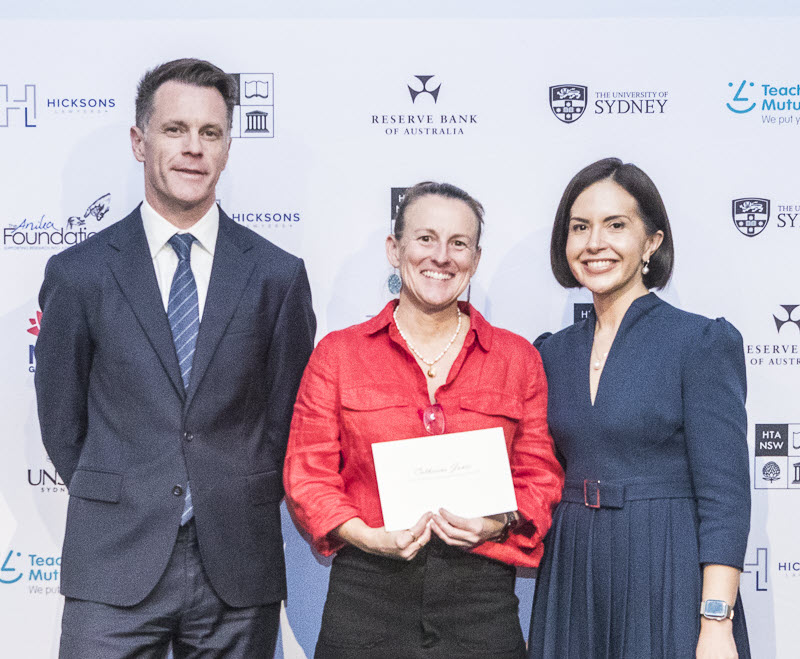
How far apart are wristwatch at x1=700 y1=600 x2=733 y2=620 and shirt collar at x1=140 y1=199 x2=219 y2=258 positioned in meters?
1.46

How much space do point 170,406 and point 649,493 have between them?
1154 millimetres

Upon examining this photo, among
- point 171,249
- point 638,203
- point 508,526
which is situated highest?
point 638,203

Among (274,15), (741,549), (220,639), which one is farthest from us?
(274,15)

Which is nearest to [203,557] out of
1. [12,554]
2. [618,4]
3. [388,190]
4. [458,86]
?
[12,554]

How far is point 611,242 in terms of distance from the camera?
6.98 feet

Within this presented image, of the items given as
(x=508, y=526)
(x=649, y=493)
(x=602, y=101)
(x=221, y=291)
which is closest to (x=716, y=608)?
(x=649, y=493)

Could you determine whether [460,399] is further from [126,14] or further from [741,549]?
[126,14]

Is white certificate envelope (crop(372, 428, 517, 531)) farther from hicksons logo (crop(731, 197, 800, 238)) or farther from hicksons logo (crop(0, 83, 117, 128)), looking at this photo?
hicksons logo (crop(0, 83, 117, 128))

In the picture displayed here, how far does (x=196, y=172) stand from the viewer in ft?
6.99

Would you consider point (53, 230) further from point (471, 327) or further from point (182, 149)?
point (471, 327)

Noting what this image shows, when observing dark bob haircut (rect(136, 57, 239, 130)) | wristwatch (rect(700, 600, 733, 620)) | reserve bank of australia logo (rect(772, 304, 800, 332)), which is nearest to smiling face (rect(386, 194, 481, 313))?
dark bob haircut (rect(136, 57, 239, 130))

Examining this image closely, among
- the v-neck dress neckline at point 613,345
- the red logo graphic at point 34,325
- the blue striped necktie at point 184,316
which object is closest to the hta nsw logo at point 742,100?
the v-neck dress neckline at point 613,345

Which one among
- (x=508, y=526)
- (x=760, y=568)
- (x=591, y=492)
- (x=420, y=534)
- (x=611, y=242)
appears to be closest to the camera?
(x=420, y=534)

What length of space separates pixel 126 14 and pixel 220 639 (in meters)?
1.97
